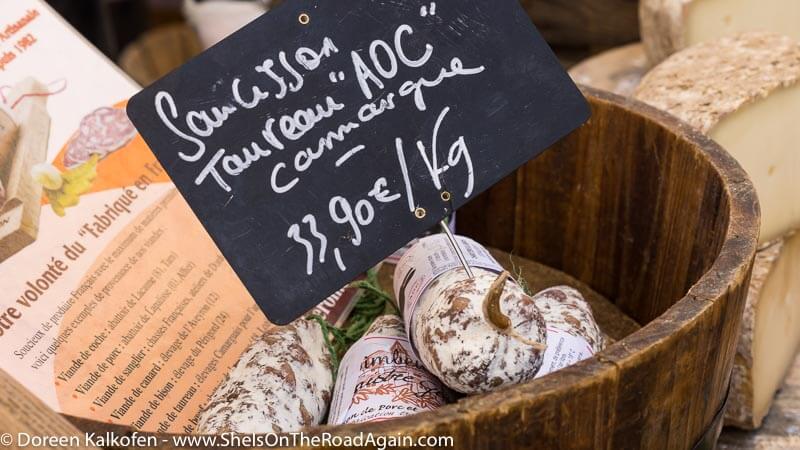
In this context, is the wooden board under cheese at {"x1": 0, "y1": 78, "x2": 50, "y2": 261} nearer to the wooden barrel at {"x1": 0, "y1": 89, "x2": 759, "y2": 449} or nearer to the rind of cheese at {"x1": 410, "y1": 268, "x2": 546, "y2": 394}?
the wooden barrel at {"x1": 0, "y1": 89, "x2": 759, "y2": 449}

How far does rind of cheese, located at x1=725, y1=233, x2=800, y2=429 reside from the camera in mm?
1321

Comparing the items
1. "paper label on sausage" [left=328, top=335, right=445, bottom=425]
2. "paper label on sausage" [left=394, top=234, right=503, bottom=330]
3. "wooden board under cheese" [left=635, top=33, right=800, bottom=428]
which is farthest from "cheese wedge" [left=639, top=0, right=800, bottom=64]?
"paper label on sausage" [left=328, top=335, right=445, bottom=425]

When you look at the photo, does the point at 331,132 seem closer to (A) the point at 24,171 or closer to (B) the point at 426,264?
(B) the point at 426,264

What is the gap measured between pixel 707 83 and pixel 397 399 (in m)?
0.89

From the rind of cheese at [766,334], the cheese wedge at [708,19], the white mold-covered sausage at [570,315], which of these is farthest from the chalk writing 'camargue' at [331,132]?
the cheese wedge at [708,19]

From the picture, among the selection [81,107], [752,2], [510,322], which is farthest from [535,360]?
[752,2]

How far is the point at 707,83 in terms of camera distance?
5.09ft

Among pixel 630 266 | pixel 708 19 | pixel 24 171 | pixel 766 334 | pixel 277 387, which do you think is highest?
pixel 24 171

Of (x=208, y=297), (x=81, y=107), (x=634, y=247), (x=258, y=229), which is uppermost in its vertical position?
(x=81, y=107)

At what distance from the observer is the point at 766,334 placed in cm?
139

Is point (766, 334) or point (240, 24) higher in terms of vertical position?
point (240, 24)

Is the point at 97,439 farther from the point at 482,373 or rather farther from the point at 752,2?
the point at 752,2

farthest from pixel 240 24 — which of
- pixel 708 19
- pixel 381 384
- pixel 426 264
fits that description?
pixel 381 384

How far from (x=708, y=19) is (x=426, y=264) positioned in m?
1.25
